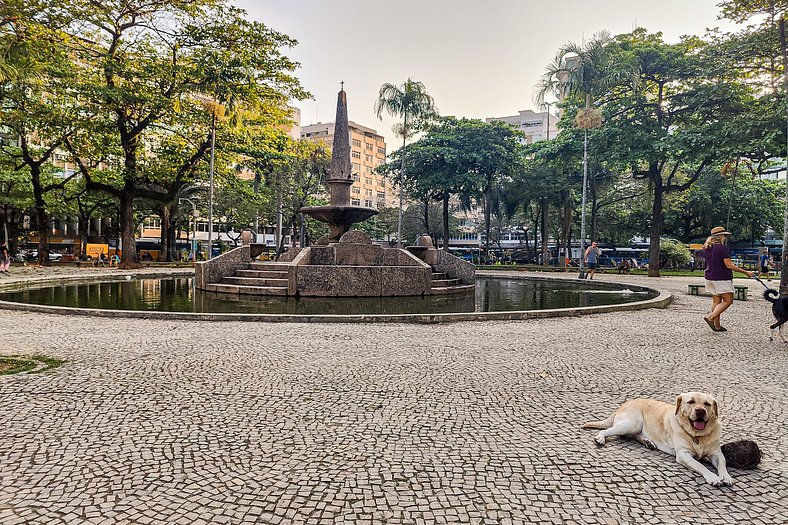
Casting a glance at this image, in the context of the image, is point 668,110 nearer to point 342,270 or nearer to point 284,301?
point 342,270

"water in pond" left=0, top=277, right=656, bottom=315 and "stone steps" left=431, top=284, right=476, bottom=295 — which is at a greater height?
"stone steps" left=431, top=284, right=476, bottom=295

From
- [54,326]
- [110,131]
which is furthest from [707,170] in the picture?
[54,326]

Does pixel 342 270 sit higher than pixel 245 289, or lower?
higher

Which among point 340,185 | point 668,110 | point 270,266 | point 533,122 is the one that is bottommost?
point 270,266

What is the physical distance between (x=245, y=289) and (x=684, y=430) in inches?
480

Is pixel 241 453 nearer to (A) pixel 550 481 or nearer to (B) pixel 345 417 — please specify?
(B) pixel 345 417

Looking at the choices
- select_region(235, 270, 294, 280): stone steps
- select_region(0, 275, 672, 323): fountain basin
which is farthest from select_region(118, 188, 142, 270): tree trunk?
select_region(235, 270, 294, 280): stone steps

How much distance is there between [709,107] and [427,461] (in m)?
28.1

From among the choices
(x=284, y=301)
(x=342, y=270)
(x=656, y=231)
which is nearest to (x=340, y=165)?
(x=342, y=270)

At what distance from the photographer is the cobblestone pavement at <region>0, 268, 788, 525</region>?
2.75 meters

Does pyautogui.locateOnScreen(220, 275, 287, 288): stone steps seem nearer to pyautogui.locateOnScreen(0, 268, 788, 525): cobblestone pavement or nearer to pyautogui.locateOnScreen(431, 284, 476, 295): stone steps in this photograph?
pyautogui.locateOnScreen(431, 284, 476, 295): stone steps

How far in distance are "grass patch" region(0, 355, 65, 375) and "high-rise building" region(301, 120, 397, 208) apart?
276 feet

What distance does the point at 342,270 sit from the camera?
13.1m

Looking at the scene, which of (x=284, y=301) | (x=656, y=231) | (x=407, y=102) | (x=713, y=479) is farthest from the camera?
(x=407, y=102)
